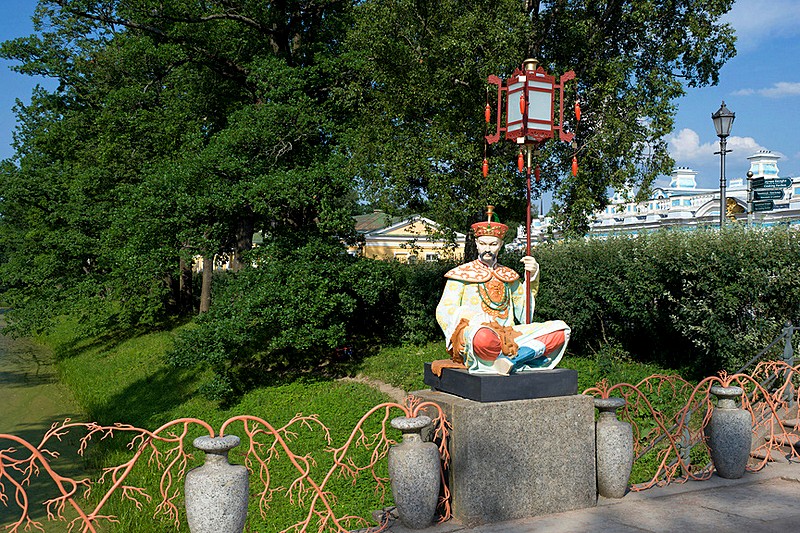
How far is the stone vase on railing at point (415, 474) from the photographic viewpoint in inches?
193

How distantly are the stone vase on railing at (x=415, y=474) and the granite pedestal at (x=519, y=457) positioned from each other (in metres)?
0.28

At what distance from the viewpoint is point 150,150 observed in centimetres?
1736

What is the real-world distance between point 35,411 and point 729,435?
16429mm

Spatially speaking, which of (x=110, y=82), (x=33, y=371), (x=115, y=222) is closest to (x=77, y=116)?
(x=110, y=82)

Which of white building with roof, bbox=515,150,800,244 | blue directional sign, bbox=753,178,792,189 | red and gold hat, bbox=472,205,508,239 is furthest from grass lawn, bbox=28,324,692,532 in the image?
white building with roof, bbox=515,150,800,244

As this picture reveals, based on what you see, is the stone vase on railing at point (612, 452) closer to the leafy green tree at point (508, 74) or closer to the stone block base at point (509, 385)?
the stone block base at point (509, 385)

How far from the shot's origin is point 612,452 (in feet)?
19.1

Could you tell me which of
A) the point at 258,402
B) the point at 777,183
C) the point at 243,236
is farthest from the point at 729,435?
the point at 243,236

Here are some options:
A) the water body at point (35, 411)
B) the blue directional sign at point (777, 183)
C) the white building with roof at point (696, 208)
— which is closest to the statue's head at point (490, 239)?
the water body at point (35, 411)

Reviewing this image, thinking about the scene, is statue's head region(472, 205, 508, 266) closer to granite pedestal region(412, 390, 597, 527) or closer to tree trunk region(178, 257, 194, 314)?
granite pedestal region(412, 390, 597, 527)

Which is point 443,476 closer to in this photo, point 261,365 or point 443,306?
point 443,306

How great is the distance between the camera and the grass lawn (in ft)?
30.2

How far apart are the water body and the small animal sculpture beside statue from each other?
18.7 ft

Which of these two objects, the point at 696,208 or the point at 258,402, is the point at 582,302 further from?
the point at 696,208
